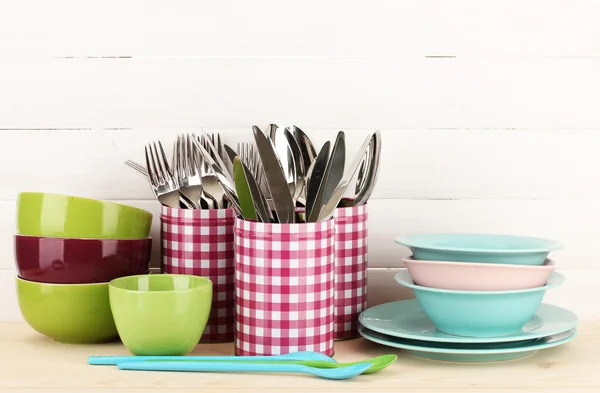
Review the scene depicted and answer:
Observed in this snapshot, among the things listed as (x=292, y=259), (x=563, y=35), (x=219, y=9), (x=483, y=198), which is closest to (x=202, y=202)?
(x=292, y=259)

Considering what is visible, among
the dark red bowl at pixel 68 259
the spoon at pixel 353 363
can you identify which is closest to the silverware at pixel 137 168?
the dark red bowl at pixel 68 259

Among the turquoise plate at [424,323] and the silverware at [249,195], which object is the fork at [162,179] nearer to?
the silverware at [249,195]

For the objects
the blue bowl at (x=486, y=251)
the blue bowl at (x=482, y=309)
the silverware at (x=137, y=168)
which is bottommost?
the blue bowl at (x=482, y=309)

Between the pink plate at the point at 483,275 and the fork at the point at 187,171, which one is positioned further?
the fork at the point at 187,171

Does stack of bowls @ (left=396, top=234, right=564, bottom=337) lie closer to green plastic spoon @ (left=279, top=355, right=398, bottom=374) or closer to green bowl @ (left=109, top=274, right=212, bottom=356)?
green plastic spoon @ (left=279, top=355, right=398, bottom=374)

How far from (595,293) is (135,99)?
0.80m

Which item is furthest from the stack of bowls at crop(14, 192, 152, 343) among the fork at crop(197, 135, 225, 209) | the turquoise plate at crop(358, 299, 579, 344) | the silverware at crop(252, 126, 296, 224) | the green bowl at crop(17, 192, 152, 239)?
the turquoise plate at crop(358, 299, 579, 344)

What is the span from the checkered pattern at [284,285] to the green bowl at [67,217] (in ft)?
0.65

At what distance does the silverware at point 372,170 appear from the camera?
981mm

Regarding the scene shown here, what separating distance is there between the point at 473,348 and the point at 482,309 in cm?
5

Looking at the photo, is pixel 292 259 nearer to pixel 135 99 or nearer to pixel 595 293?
pixel 135 99

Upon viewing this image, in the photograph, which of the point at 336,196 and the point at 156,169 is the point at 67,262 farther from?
the point at 336,196

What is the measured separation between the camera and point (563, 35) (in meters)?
1.09

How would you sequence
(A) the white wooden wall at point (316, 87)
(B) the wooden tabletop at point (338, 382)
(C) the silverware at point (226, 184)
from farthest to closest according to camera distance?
(A) the white wooden wall at point (316, 87) < (C) the silverware at point (226, 184) < (B) the wooden tabletop at point (338, 382)
